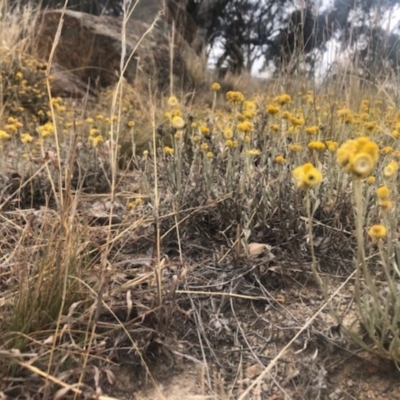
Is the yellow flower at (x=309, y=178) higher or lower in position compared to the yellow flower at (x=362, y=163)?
lower

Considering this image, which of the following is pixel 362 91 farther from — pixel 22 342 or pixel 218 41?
pixel 218 41

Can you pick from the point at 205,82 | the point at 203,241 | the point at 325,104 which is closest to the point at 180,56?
the point at 205,82

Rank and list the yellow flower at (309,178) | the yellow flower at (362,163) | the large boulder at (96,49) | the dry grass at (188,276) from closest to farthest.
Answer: the yellow flower at (362,163) → the yellow flower at (309,178) → the dry grass at (188,276) → the large boulder at (96,49)

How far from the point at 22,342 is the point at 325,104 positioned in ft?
6.91

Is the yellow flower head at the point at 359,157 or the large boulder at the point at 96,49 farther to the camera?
the large boulder at the point at 96,49

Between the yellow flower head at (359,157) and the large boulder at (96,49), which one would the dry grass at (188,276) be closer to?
the yellow flower head at (359,157)

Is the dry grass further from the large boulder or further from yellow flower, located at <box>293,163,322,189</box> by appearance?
the large boulder

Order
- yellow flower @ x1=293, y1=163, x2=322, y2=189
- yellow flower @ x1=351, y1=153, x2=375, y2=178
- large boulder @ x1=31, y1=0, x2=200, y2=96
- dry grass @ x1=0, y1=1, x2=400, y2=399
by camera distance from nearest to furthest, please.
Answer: yellow flower @ x1=351, y1=153, x2=375, y2=178
yellow flower @ x1=293, y1=163, x2=322, y2=189
dry grass @ x1=0, y1=1, x2=400, y2=399
large boulder @ x1=31, y1=0, x2=200, y2=96

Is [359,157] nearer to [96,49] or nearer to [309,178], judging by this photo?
[309,178]

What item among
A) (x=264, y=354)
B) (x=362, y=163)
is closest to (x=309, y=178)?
(x=362, y=163)

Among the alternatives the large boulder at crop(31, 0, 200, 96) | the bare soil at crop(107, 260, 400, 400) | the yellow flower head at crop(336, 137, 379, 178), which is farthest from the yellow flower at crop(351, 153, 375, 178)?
the large boulder at crop(31, 0, 200, 96)

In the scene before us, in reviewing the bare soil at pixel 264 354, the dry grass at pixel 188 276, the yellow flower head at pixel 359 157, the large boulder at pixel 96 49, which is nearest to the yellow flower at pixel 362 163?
the yellow flower head at pixel 359 157

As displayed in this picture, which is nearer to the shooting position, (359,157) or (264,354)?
(359,157)

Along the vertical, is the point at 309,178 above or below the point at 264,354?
above
